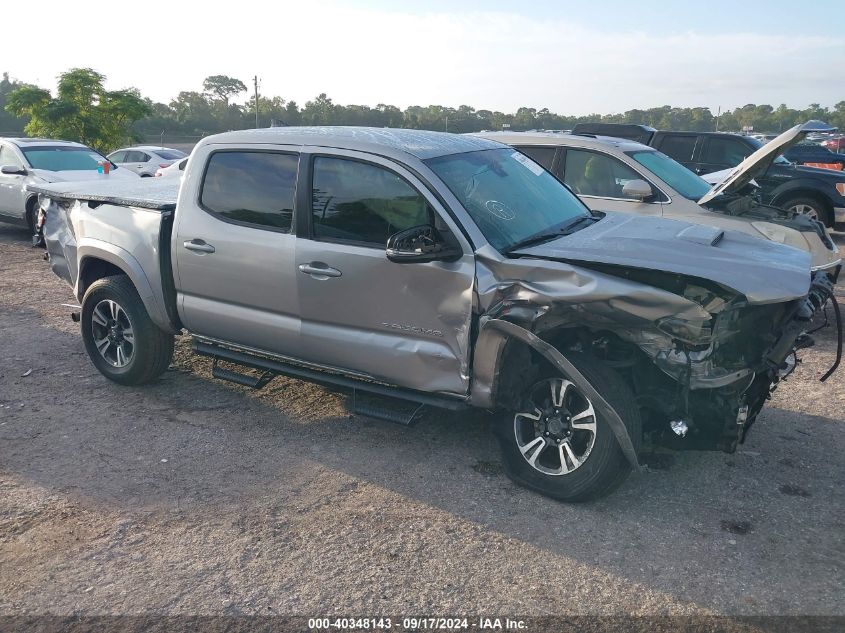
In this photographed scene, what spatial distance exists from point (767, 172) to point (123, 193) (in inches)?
388

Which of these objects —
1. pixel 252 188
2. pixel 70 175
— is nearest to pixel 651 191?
pixel 252 188

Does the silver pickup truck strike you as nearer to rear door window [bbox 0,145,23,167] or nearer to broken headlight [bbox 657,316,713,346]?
broken headlight [bbox 657,316,713,346]

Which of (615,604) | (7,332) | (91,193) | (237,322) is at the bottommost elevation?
(7,332)

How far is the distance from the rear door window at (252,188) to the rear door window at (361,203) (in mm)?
220

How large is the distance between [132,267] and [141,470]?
64.6 inches

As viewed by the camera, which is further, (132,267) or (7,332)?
(7,332)

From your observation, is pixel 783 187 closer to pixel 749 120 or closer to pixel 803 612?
pixel 803 612

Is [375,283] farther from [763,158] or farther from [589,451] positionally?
[763,158]

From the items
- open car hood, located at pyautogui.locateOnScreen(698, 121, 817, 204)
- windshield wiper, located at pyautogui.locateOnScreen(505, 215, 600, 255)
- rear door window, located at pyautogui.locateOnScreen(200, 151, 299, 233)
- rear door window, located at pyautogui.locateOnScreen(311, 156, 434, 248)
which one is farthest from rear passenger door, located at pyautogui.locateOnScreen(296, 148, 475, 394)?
open car hood, located at pyautogui.locateOnScreen(698, 121, 817, 204)

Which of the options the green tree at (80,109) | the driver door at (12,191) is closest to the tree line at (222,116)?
the green tree at (80,109)

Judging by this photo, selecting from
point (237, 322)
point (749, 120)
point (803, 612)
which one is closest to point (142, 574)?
point (237, 322)

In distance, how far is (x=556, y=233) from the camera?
4.75 metres

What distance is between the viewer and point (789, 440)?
16.4 ft

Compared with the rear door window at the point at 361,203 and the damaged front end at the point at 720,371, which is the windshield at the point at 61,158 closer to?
the rear door window at the point at 361,203
